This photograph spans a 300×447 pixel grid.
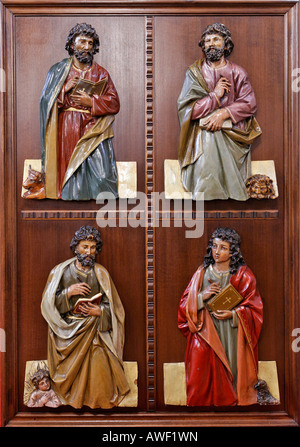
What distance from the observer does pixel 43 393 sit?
200 centimetres

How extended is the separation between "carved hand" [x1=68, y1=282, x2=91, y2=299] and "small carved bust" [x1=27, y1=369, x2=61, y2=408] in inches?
16.5

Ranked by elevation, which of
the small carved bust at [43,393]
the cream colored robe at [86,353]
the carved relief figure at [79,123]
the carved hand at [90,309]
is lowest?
the small carved bust at [43,393]

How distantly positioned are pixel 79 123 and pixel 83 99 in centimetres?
12

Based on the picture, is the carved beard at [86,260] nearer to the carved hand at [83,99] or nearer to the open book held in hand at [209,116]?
the carved hand at [83,99]

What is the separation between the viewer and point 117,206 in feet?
6.70

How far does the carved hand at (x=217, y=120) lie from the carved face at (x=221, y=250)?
549 millimetres

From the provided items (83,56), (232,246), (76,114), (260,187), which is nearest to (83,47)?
(83,56)

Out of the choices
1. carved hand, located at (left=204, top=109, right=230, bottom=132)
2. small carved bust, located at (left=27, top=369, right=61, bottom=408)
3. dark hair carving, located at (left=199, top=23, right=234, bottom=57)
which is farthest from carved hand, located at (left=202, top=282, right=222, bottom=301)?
dark hair carving, located at (left=199, top=23, right=234, bottom=57)

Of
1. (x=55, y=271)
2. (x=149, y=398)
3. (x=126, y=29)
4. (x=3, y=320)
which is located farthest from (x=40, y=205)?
(x=149, y=398)

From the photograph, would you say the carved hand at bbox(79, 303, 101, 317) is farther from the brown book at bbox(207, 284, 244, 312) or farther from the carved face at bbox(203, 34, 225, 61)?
the carved face at bbox(203, 34, 225, 61)

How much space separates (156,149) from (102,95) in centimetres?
38

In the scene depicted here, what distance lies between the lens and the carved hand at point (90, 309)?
6.38 feet

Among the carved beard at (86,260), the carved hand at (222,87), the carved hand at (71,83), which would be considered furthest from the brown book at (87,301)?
the carved hand at (222,87)

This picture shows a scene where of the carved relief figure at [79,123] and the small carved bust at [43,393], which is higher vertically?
the carved relief figure at [79,123]
